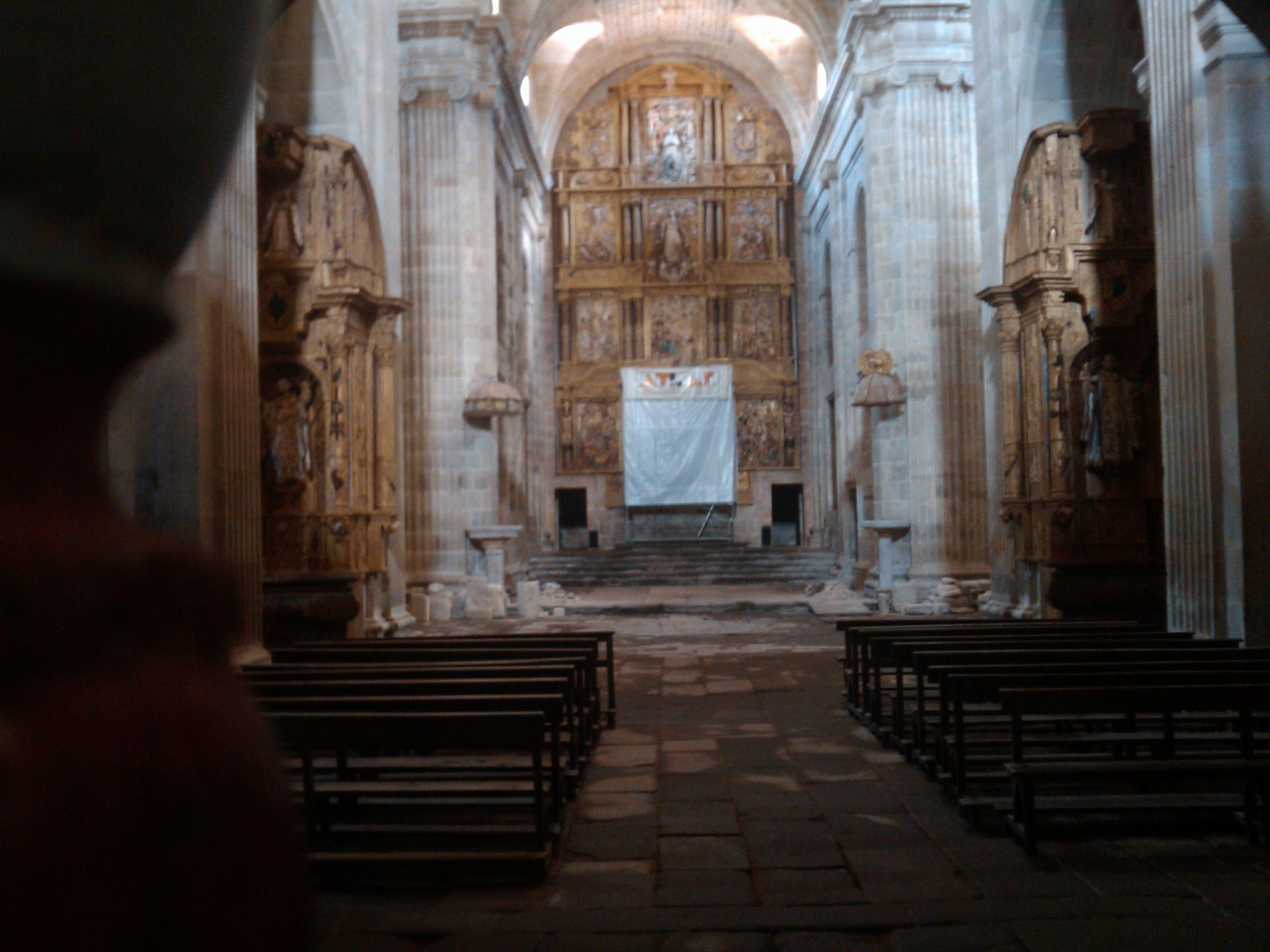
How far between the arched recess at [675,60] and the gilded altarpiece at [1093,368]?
16332 millimetres

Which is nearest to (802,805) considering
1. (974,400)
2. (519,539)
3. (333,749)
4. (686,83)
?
(333,749)

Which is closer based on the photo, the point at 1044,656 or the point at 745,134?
the point at 1044,656

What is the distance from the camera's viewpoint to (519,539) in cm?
1869

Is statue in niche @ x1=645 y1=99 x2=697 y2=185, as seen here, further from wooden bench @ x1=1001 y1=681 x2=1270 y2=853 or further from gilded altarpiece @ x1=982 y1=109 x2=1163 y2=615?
wooden bench @ x1=1001 y1=681 x2=1270 y2=853

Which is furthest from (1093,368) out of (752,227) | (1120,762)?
(752,227)

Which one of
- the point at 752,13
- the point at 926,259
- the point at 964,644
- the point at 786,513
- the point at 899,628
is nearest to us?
the point at 964,644

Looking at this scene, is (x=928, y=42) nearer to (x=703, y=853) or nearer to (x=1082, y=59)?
(x=1082, y=59)

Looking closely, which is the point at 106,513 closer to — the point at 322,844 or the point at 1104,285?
the point at 322,844

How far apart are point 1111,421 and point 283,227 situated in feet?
25.5

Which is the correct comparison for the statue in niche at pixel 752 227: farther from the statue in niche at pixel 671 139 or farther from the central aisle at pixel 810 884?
the central aisle at pixel 810 884

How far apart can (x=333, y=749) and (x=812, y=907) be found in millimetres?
3379

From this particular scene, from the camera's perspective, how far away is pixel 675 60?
1076 inches

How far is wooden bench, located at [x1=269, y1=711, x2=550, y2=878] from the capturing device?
368cm

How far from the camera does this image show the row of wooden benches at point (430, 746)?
3725 mm
